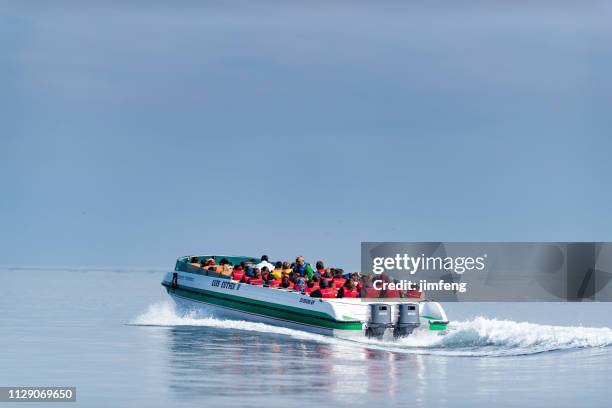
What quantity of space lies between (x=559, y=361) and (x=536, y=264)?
8.04 meters

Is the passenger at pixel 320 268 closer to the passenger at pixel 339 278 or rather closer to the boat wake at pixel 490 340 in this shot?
the passenger at pixel 339 278

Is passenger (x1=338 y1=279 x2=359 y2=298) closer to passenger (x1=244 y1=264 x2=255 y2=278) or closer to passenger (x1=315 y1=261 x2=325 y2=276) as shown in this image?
passenger (x1=315 y1=261 x2=325 y2=276)

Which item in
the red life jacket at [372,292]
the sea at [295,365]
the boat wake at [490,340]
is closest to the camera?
the sea at [295,365]

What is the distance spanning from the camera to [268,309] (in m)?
37.7

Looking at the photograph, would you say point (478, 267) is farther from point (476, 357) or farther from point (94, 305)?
point (94, 305)

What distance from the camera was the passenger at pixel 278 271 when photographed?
40.1 metres

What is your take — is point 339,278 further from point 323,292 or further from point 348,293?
point 323,292

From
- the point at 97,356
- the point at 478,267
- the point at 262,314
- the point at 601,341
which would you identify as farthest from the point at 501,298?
the point at 97,356

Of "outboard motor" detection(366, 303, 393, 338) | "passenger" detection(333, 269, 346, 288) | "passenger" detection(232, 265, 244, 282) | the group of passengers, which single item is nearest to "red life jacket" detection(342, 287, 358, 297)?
the group of passengers

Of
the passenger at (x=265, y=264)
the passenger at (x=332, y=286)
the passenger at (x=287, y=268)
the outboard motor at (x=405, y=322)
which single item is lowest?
the outboard motor at (x=405, y=322)

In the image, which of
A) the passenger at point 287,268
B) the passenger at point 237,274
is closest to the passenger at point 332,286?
the passenger at point 237,274

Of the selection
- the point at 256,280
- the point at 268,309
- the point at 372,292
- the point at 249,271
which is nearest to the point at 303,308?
the point at 268,309

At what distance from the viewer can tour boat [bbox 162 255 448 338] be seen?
34.5 m

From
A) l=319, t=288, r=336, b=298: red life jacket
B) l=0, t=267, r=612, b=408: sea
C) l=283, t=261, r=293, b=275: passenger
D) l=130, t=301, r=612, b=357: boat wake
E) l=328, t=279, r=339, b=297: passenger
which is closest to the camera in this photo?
l=0, t=267, r=612, b=408: sea
